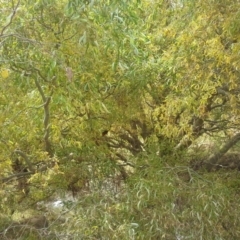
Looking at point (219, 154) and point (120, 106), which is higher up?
point (120, 106)

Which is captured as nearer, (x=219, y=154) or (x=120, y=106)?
(x=120, y=106)

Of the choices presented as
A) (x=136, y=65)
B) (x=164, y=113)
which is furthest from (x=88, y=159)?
(x=136, y=65)

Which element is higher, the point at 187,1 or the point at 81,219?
the point at 187,1

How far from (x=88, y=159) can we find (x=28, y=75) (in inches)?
67.7

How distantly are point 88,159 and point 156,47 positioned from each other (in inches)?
51.5

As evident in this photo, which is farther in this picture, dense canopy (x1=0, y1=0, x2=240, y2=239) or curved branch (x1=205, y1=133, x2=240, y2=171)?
curved branch (x1=205, y1=133, x2=240, y2=171)

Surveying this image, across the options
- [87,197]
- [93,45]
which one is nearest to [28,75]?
[93,45]

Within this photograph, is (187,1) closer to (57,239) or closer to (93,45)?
(93,45)

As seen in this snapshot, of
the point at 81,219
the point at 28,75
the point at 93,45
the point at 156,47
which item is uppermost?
the point at 156,47

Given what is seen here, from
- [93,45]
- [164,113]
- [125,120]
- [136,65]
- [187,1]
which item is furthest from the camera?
[125,120]

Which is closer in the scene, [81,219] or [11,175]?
[81,219]

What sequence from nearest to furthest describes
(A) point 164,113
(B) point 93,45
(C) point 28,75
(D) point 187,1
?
(B) point 93,45, (C) point 28,75, (D) point 187,1, (A) point 164,113

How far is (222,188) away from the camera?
3.81 m

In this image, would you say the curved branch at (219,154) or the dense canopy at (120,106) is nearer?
the dense canopy at (120,106)
